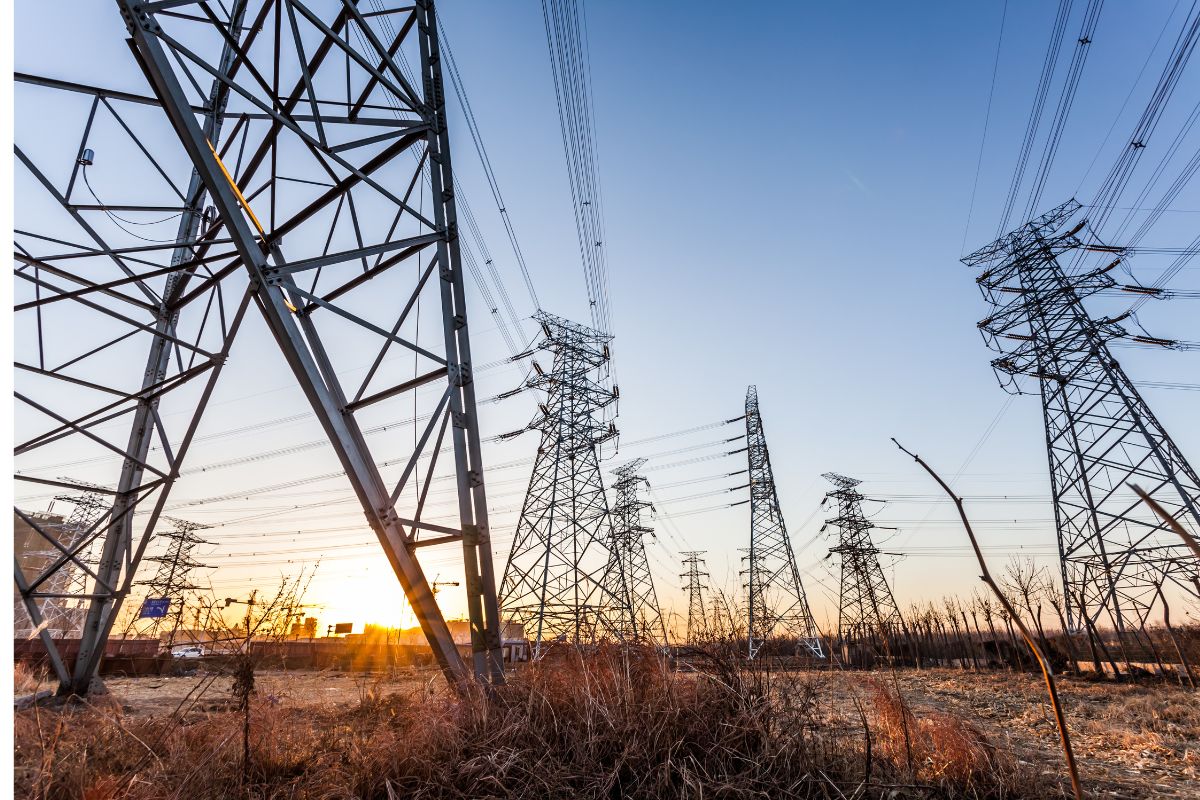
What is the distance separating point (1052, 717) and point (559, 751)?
1011cm

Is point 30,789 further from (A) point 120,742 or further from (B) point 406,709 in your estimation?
(B) point 406,709

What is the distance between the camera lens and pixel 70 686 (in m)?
6.53

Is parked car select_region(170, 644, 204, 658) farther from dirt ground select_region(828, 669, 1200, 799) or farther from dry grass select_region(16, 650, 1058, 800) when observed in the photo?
dirt ground select_region(828, 669, 1200, 799)

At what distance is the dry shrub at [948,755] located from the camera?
11.1 feet

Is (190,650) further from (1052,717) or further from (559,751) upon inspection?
(1052,717)

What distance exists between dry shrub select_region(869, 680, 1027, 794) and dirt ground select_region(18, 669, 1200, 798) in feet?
1.26

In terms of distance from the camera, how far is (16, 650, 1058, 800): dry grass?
2.76 m

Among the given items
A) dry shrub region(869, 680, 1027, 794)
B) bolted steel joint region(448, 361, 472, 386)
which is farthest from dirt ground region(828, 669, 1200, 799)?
bolted steel joint region(448, 361, 472, 386)

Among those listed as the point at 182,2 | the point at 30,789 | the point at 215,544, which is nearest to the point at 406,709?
the point at 30,789

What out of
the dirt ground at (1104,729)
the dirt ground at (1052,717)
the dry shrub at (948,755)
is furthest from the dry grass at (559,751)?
the dirt ground at (1104,729)

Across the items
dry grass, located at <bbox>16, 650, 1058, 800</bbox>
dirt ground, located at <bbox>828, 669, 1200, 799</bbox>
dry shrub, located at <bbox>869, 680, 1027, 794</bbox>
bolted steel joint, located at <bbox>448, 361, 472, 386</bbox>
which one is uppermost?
bolted steel joint, located at <bbox>448, 361, 472, 386</bbox>

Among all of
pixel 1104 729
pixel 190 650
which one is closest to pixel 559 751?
pixel 1104 729

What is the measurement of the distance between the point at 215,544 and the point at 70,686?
51.3 meters

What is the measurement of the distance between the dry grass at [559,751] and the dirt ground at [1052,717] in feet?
1.19
